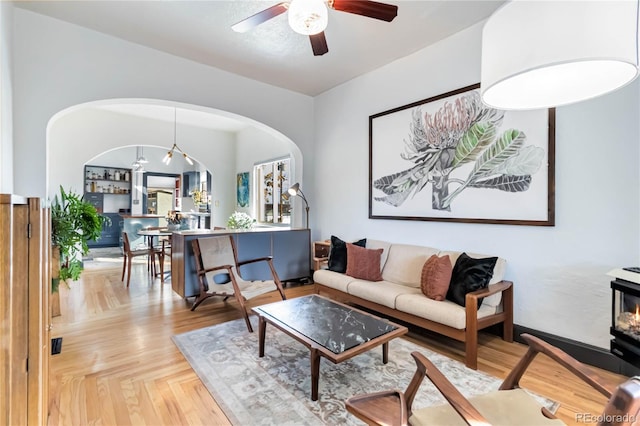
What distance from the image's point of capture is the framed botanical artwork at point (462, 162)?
8.71ft

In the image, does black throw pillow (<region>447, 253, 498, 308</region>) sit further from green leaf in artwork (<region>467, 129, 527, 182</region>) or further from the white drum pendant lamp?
the white drum pendant lamp

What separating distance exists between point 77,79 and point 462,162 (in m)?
4.06

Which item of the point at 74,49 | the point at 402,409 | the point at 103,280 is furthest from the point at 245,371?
the point at 103,280

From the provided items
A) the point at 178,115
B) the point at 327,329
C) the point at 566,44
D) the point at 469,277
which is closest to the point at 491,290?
the point at 469,277

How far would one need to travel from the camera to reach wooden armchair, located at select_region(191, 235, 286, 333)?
3.32 meters

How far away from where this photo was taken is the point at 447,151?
3.26 m

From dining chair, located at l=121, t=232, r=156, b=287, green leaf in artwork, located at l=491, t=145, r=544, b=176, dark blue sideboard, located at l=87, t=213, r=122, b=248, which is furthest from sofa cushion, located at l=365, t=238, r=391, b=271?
dark blue sideboard, located at l=87, t=213, r=122, b=248

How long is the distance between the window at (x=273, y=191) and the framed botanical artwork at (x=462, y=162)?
262 cm

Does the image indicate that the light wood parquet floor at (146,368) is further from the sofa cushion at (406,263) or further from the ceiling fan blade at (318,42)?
the ceiling fan blade at (318,42)

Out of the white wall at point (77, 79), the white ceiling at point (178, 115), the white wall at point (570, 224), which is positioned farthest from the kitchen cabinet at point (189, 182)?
the white wall at point (570, 224)

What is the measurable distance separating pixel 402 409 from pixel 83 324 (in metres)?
3.43

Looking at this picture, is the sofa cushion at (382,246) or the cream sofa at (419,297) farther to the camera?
the sofa cushion at (382,246)

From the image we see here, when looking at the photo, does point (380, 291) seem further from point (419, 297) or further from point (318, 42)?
point (318, 42)

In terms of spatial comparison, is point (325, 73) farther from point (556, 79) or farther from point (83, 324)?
point (83, 324)
